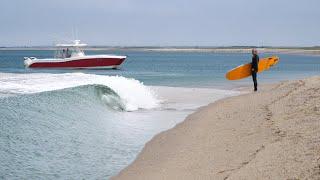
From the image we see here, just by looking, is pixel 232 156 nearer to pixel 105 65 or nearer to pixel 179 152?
pixel 179 152

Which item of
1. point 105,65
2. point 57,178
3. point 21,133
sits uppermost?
point 105,65

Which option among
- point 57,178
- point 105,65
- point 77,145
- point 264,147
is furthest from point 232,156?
point 105,65

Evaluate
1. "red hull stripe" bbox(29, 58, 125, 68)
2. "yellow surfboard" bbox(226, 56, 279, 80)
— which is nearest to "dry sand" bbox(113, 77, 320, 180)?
"yellow surfboard" bbox(226, 56, 279, 80)

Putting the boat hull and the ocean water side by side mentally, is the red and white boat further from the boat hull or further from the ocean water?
the ocean water

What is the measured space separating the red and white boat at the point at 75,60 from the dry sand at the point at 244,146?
35.1 m

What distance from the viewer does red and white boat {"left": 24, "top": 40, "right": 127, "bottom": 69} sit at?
154 ft

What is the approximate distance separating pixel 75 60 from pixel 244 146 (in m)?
39.6

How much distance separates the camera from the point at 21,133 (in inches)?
416

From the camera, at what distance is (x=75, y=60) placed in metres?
46.7

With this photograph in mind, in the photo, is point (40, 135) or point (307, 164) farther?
point (40, 135)

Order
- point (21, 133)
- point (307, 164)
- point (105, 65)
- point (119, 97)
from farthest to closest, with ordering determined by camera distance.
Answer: point (105, 65)
point (119, 97)
point (21, 133)
point (307, 164)

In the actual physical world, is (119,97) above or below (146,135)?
above

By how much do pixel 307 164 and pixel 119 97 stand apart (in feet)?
40.5

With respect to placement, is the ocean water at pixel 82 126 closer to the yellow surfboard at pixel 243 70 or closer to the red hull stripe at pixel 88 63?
the yellow surfboard at pixel 243 70
